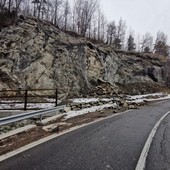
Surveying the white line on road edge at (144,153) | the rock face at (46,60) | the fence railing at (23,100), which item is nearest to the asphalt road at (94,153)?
the white line on road edge at (144,153)

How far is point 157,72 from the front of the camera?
46.7 m

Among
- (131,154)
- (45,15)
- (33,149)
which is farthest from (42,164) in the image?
(45,15)

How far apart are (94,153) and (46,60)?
1917cm

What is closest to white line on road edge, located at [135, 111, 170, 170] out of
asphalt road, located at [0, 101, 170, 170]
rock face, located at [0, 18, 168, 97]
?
asphalt road, located at [0, 101, 170, 170]

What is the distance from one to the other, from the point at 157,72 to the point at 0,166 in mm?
45185

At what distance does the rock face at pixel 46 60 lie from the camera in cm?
2177

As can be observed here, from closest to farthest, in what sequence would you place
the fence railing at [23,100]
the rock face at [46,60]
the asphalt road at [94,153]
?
the asphalt road at [94,153]
the fence railing at [23,100]
the rock face at [46,60]

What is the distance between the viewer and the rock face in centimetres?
2177

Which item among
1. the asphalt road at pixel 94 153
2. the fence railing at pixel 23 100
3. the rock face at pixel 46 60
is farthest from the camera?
the rock face at pixel 46 60

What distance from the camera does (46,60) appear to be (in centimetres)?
2386

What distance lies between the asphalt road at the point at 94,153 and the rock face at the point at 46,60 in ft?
48.6

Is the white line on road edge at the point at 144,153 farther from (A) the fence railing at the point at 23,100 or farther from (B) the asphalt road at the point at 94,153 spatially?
(A) the fence railing at the point at 23,100

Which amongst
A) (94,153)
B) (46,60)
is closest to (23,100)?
(46,60)

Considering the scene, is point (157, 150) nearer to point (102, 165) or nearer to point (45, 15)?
point (102, 165)
